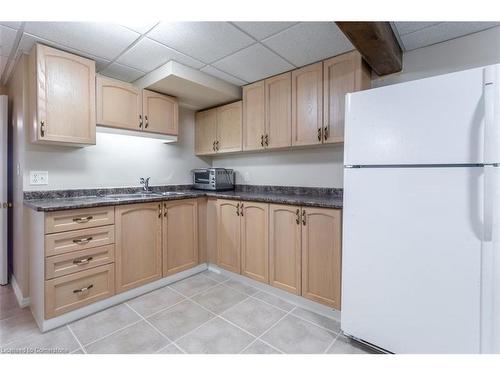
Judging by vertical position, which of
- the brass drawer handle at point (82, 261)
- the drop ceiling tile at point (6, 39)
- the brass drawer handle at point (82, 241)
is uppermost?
the drop ceiling tile at point (6, 39)

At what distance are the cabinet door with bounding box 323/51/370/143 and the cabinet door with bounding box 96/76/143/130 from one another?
1.82 meters

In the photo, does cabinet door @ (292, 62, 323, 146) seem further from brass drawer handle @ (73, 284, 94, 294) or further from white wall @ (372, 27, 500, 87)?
brass drawer handle @ (73, 284, 94, 294)

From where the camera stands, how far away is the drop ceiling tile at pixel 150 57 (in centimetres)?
190

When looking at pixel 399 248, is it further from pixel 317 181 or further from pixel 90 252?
pixel 90 252

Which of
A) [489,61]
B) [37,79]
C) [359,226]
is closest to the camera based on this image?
[359,226]

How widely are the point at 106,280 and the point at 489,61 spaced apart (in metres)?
3.30

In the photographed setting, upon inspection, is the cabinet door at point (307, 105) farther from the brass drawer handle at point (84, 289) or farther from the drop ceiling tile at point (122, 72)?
the brass drawer handle at point (84, 289)

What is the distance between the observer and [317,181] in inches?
97.0

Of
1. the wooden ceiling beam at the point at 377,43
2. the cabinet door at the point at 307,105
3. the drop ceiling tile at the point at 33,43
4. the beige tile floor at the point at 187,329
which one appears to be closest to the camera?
the wooden ceiling beam at the point at 377,43

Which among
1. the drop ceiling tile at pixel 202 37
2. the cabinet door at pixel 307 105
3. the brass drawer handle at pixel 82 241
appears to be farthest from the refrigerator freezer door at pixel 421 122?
the brass drawer handle at pixel 82 241

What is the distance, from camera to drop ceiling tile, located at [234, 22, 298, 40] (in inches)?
64.2

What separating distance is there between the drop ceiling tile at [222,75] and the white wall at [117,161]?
0.90 m

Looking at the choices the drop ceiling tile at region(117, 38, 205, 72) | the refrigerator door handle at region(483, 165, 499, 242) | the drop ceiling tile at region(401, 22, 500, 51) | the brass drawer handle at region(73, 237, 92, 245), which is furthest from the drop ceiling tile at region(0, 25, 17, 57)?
the refrigerator door handle at region(483, 165, 499, 242)
